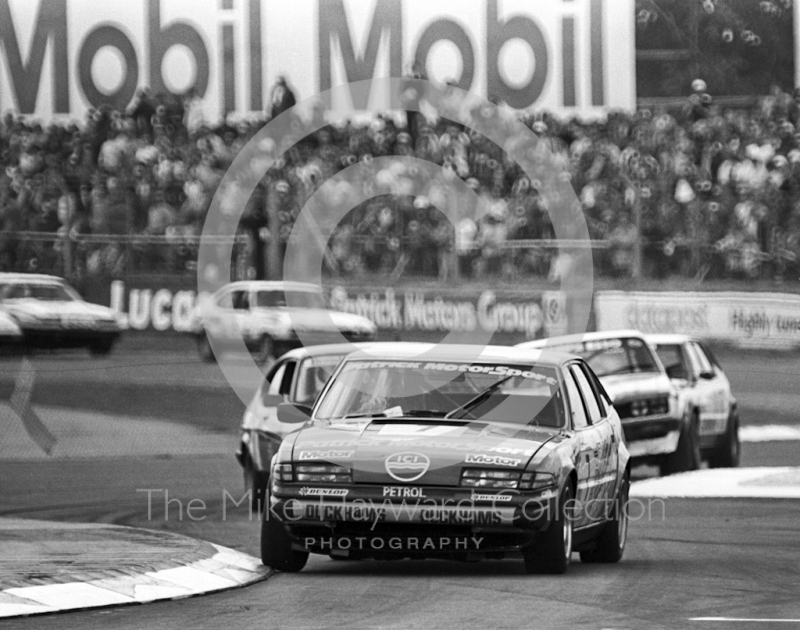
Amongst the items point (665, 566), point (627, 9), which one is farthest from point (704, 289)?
point (665, 566)

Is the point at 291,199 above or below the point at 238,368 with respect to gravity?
above

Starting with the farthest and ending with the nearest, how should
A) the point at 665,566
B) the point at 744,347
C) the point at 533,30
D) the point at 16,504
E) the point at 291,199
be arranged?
1. the point at 533,30
2. the point at 291,199
3. the point at 744,347
4. the point at 16,504
5. the point at 665,566

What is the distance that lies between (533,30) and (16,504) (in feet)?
51.7

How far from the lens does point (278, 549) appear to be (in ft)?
28.8

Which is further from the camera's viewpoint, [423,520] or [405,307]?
[405,307]

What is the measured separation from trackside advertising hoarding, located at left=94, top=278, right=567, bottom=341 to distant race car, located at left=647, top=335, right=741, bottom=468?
761cm

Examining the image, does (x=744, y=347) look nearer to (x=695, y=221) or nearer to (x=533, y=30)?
(x=695, y=221)

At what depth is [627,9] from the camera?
88.3 feet

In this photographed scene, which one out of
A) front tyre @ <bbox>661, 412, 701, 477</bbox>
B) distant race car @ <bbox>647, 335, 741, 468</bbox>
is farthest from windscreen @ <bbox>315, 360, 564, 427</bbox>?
distant race car @ <bbox>647, 335, 741, 468</bbox>

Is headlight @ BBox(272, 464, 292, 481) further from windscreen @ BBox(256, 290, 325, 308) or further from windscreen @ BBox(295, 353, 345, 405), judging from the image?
windscreen @ BBox(256, 290, 325, 308)

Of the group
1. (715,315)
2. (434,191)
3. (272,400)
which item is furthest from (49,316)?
(272,400)

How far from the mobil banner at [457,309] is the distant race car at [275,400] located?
38.0 feet

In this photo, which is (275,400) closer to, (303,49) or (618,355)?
(618,355)

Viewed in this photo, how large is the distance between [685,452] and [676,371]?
98cm
